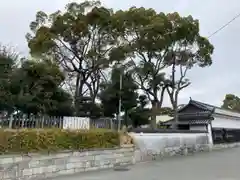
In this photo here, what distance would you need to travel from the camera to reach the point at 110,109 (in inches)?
760

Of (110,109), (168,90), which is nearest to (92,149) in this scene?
(110,109)

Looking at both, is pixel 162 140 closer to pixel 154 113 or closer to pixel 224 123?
pixel 154 113

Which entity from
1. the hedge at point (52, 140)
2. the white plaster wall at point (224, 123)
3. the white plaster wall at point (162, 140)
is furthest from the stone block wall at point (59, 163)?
the white plaster wall at point (224, 123)

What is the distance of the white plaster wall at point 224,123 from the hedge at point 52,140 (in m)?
13.1

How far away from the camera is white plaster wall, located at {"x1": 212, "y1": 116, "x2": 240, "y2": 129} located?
21.5 m

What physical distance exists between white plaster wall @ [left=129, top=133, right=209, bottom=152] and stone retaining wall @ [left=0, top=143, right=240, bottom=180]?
34 cm

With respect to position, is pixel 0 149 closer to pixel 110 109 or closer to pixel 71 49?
pixel 110 109

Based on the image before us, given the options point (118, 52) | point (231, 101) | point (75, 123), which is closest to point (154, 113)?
point (118, 52)

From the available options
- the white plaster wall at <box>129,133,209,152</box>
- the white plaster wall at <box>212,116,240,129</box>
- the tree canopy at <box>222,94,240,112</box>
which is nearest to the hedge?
the white plaster wall at <box>129,133,209,152</box>

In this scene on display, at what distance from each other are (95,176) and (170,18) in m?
14.5

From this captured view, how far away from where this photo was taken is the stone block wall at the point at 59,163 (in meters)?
7.27

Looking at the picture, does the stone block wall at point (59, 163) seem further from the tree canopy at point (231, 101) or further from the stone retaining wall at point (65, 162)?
the tree canopy at point (231, 101)

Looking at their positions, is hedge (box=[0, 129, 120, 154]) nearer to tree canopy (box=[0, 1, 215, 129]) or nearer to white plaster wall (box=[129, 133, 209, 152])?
white plaster wall (box=[129, 133, 209, 152])

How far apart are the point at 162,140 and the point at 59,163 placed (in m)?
6.44
